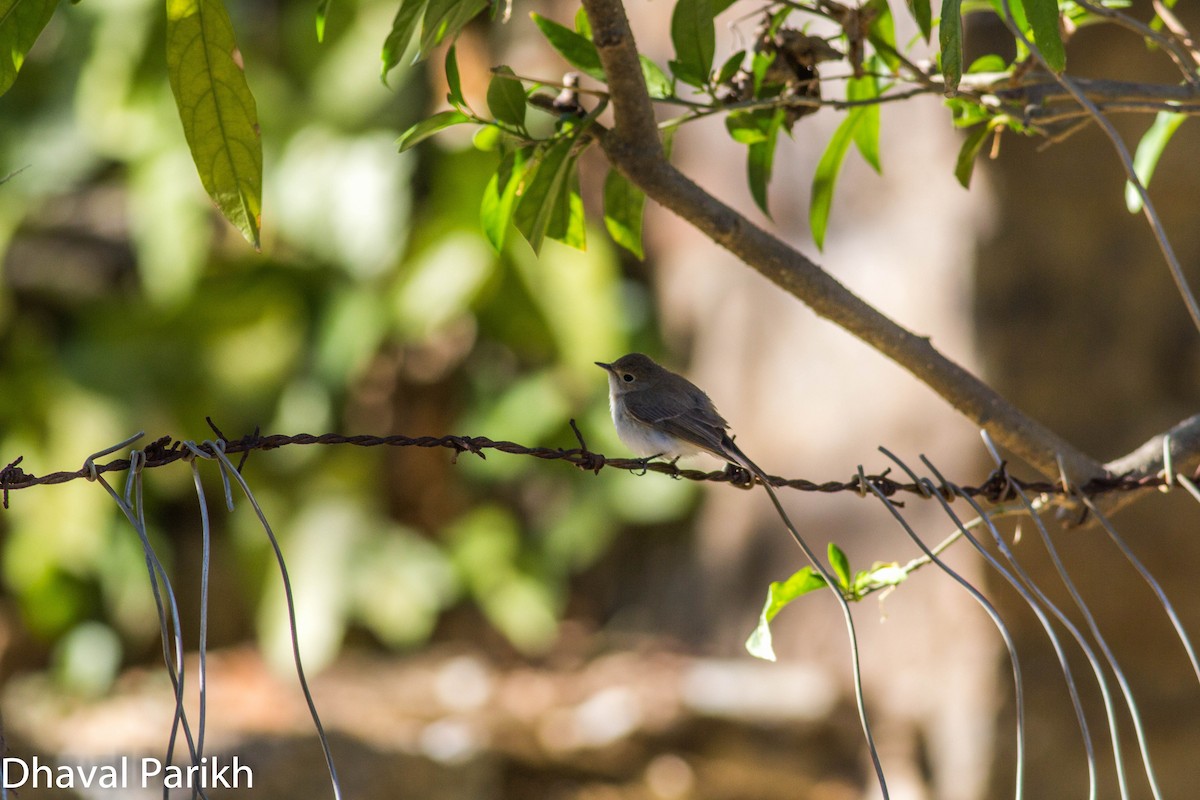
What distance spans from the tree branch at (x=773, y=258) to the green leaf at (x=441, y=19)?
206mm

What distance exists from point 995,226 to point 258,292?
4.20 meters

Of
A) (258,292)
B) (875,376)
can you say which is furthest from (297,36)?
(875,376)

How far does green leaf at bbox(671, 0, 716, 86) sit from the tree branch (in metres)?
0.20

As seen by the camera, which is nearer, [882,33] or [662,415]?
[882,33]

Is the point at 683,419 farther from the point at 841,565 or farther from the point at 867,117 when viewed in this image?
the point at 841,565

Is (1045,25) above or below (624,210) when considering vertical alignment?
below

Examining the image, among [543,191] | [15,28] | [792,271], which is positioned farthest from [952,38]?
[15,28]

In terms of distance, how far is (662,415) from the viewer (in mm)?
3375

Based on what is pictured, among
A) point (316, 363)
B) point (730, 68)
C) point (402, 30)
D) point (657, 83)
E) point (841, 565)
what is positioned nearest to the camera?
point (402, 30)

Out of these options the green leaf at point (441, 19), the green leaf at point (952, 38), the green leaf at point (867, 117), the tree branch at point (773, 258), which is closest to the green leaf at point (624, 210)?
the tree branch at point (773, 258)

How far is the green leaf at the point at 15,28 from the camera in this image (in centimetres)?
164

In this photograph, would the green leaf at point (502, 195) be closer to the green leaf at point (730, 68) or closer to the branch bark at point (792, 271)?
the branch bark at point (792, 271)

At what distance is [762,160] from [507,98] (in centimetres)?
67

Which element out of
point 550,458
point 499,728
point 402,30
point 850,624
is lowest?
point 850,624
